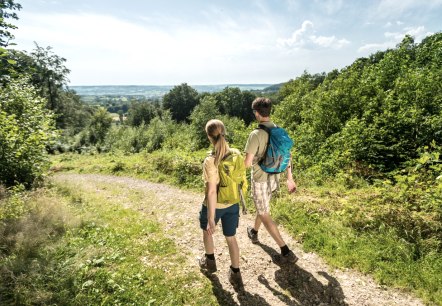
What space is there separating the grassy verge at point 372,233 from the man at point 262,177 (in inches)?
44.8

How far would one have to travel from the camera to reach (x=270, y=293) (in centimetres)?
456

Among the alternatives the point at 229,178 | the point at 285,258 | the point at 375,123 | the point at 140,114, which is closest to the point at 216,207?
the point at 229,178

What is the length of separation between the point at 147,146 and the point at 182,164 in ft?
58.8

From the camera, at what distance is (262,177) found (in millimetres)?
4883

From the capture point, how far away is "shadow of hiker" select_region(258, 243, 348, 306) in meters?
4.36

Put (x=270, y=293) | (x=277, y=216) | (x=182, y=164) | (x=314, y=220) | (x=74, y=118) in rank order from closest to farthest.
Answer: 1. (x=270, y=293)
2. (x=314, y=220)
3. (x=277, y=216)
4. (x=182, y=164)
5. (x=74, y=118)

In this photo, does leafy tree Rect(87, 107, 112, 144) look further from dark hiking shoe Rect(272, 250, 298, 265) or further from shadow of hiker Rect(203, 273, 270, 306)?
shadow of hiker Rect(203, 273, 270, 306)

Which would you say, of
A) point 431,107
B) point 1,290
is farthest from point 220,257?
point 431,107

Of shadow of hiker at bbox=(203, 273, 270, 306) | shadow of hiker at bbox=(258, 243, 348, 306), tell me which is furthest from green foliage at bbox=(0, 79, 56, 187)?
shadow of hiker at bbox=(258, 243, 348, 306)

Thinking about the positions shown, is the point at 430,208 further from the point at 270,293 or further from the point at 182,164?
the point at 182,164

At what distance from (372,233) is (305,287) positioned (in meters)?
2.20

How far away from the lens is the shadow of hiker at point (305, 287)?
4.36m

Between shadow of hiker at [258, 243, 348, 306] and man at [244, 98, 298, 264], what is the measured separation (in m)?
0.26

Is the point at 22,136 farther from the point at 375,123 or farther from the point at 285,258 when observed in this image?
the point at 375,123
